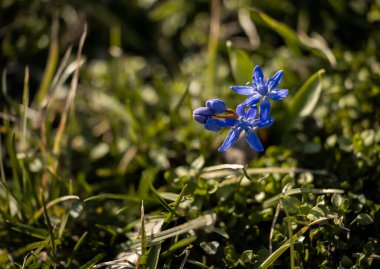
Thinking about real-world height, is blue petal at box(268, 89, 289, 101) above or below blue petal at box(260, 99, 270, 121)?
above

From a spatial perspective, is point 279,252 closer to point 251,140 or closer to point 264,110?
point 251,140

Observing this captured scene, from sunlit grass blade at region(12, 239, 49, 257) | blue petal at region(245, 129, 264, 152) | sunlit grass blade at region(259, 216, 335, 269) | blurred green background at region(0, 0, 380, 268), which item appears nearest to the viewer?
sunlit grass blade at region(259, 216, 335, 269)

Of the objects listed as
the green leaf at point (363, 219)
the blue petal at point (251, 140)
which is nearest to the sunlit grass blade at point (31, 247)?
the blue petal at point (251, 140)

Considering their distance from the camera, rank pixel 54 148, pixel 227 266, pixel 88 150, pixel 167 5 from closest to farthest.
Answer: pixel 227 266, pixel 54 148, pixel 88 150, pixel 167 5

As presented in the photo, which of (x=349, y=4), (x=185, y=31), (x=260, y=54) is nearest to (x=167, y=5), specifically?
(x=185, y=31)

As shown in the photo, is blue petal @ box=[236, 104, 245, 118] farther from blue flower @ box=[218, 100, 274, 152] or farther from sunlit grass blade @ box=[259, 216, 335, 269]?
sunlit grass blade @ box=[259, 216, 335, 269]

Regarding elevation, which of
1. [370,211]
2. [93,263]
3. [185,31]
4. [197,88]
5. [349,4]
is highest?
[349,4]

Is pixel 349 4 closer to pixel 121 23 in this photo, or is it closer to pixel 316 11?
pixel 316 11

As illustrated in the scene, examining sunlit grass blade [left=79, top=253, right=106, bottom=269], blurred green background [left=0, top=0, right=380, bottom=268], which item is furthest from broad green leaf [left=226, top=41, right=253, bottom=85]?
sunlit grass blade [left=79, top=253, right=106, bottom=269]
